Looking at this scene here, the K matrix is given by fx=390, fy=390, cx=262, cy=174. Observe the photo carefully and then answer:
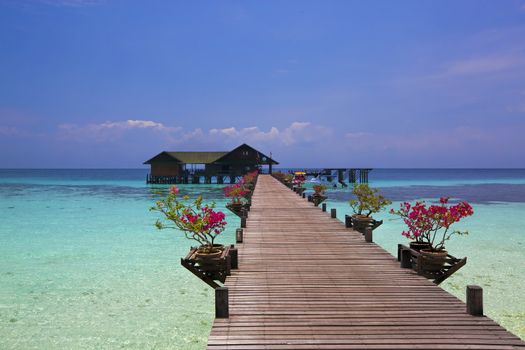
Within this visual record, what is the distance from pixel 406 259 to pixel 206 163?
208 ft

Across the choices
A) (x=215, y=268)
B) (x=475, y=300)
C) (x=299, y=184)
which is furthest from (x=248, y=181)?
(x=475, y=300)

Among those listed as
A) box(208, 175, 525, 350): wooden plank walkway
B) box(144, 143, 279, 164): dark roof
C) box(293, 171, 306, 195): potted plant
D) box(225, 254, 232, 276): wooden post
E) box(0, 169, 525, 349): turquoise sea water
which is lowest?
box(0, 169, 525, 349): turquoise sea water

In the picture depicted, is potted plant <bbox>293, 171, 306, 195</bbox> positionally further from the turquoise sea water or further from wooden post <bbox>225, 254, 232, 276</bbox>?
wooden post <bbox>225, 254, 232, 276</bbox>

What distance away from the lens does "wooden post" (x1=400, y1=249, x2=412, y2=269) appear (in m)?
8.68

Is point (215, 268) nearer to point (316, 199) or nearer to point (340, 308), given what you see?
point (340, 308)

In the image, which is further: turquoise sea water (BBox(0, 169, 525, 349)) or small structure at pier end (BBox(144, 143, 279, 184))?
small structure at pier end (BBox(144, 143, 279, 184))

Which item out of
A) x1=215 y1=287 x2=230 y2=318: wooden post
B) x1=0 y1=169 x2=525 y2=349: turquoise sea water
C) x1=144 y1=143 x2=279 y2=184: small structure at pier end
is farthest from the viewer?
x1=144 y1=143 x2=279 y2=184: small structure at pier end

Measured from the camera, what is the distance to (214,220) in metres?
8.98

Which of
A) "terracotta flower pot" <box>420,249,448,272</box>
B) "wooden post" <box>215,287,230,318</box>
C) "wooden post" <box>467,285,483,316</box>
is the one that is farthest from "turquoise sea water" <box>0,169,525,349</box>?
"wooden post" <box>467,285,483,316</box>

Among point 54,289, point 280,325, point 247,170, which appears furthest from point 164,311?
point 247,170

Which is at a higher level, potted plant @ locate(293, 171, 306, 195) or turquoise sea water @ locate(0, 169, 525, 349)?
potted plant @ locate(293, 171, 306, 195)

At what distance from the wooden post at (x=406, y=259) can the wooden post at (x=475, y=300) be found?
2.79 m

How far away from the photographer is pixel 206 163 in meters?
70.7

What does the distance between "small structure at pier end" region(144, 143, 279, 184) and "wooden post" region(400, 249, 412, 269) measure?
60.1 metres
